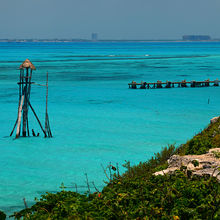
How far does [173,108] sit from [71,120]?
8634mm

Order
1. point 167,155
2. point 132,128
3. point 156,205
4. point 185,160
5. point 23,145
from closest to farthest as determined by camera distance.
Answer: point 156,205, point 185,160, point 167,155, point 23,145, point 132,128

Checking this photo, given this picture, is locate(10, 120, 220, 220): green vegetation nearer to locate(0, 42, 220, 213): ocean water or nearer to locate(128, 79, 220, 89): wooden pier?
locate(0, 42, 220, 213): ocean water

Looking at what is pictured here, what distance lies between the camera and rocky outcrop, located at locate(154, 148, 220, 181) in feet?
27.7

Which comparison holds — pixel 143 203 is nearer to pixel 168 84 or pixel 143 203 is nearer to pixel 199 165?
pixel 199 165

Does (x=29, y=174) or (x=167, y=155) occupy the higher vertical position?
(x=167, y=155)

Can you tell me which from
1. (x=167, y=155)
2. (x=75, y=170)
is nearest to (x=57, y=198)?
(x=167, y=155)

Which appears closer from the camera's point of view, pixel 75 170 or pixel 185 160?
pixel 185 160

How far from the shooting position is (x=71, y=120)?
24578 millimetres

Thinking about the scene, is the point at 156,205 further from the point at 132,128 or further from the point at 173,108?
the point at 173,108

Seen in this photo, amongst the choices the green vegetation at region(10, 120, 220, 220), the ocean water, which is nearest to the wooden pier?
the ocean water

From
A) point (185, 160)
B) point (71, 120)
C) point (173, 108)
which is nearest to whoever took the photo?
point (185, 160)

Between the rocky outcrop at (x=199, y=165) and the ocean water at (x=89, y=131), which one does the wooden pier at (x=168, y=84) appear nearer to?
the ocean water at (x=89, y=131)

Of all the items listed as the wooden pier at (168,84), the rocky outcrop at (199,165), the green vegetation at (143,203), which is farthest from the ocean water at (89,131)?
the green vegetation at (143,203)

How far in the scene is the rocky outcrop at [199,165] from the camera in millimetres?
8453
